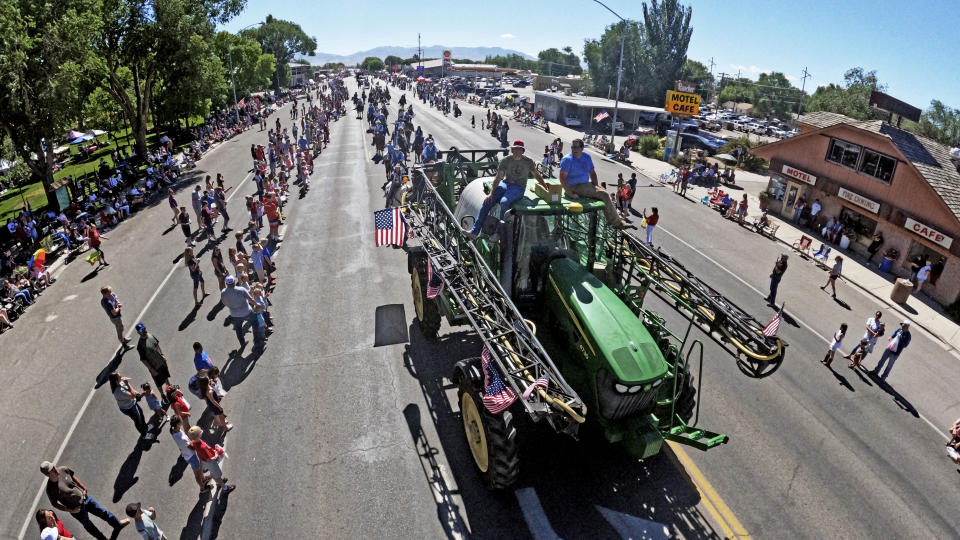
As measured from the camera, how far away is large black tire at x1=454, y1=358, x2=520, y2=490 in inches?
273

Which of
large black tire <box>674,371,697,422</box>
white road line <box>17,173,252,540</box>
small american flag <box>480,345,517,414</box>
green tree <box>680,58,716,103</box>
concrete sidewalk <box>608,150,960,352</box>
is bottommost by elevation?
white road line <box>17,173,252,540</box>

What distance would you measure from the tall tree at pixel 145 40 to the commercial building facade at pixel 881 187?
3216 centimetres

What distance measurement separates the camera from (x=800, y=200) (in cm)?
2295

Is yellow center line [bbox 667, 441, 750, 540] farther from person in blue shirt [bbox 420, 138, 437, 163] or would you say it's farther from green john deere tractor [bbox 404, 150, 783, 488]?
person in blue shirt [bbox 420, 138, 437, 163]

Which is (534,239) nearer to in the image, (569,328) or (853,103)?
(569,328)

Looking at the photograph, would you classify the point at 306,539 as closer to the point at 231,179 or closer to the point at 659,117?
the point at 231,179

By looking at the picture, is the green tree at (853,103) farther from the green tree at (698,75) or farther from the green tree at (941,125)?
the green tree at (698,75)

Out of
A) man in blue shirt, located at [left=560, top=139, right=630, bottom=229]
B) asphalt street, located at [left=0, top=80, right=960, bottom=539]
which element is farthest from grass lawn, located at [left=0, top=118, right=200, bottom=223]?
man in blue shirt, located at [left=560, top=139, right=630, bottom=229]

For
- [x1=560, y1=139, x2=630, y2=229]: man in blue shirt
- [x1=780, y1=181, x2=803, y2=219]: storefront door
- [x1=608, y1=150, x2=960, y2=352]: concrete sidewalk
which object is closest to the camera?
[x1=560, y1=139, x2=630, y2=229]: man in blue shirt

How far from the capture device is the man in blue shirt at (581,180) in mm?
8688

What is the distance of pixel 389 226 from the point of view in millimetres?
12664

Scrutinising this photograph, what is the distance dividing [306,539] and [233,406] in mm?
3723

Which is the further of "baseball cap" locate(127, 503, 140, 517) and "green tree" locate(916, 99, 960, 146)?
"green tree" locate(916, 99, 960, 146)

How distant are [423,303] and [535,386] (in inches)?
217
